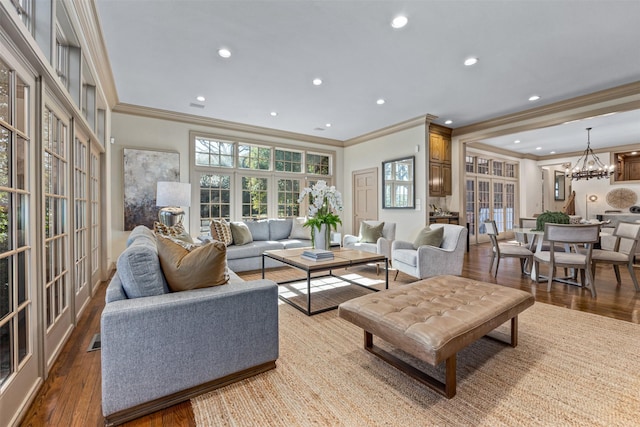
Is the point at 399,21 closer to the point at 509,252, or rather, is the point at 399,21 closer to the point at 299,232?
the point at 509,252

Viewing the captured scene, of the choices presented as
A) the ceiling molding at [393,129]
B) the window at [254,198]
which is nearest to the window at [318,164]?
the ceiling molding at [393,129]

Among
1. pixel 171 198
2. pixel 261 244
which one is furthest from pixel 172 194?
pixel 261 244

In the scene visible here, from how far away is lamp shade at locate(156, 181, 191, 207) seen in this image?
4.36 meters

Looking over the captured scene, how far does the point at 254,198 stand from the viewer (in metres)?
6.34

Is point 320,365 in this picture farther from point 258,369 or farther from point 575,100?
point 575,100

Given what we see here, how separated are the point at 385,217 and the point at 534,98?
10.9ft

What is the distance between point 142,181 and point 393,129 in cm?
490

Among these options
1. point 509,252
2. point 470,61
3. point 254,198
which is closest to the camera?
point 470,61

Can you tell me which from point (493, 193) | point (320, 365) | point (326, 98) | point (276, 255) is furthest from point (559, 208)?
point (320, 365)

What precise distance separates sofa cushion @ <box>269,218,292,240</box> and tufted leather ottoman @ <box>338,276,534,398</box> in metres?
3.55

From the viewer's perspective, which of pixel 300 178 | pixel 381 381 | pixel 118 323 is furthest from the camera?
pixel 300 178

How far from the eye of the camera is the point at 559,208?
10.3 m

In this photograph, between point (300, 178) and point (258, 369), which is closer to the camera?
point (258, 369)

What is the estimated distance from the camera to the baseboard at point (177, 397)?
4.72 ft
